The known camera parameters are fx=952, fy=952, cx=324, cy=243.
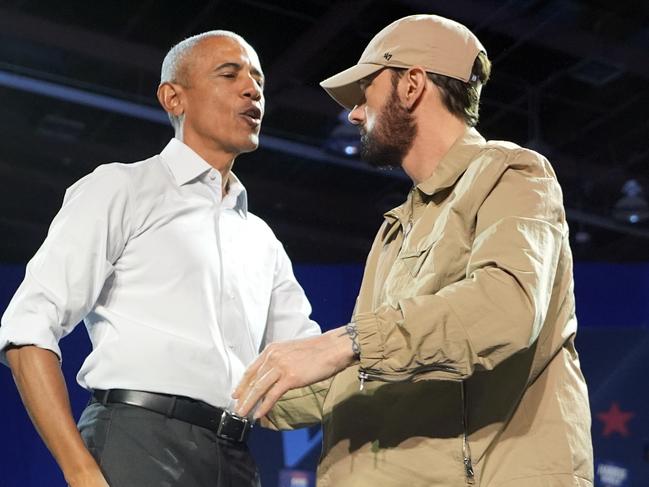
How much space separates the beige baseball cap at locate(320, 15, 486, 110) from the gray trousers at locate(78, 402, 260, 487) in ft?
2.79

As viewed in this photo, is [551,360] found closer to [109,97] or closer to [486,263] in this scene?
[486,263]

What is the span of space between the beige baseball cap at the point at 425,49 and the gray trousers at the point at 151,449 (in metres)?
0.85

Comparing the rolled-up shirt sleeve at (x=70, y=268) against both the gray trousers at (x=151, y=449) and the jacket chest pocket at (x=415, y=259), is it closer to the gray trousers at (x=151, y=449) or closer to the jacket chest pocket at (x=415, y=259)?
the gray trousers at (x=151, y=449)

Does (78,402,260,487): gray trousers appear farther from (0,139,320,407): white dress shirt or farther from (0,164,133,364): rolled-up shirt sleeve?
(0,164,133,364): rolled-up shirt sleeve

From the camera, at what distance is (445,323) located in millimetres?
1542

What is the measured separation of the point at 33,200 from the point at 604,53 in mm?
5838

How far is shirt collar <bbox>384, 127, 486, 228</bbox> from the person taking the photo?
1.91 metres

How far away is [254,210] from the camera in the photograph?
1109 cm

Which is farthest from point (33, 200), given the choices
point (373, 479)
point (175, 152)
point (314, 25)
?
point (373, 479)

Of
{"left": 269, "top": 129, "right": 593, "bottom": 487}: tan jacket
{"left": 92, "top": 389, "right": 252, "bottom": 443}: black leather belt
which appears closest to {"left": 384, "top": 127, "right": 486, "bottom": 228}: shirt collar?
{"left": 269, "top": 129, "right": 593, "bottom": 487}: tan jacket

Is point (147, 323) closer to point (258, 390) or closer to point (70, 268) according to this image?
point (70, 268)

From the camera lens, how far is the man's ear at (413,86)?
80.0 inches

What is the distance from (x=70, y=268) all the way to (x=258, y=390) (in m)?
0.69

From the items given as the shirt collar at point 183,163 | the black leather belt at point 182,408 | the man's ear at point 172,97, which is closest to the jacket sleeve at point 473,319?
the black leather belt at point 182,408
